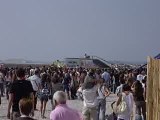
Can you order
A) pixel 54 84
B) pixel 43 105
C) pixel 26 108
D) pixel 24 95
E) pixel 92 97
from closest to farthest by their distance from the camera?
pixel 26 108, pixel 24 95, pixel 92 97, pixel 54 84, pixel 43 105

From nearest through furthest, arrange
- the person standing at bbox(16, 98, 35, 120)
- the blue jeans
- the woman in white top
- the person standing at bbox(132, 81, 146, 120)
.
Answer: the person standing at bbox(16, 98, 35, 120) → the woman in white top → the person standing at bbox(132, 81, 146, 120) → the blue jeans

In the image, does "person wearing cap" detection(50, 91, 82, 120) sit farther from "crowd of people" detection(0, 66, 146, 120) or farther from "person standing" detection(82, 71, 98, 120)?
"person standing" detection(82, 71, 98, 120)

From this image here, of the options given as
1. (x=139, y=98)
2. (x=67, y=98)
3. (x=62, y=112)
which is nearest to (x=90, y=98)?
(x=139, y=98)

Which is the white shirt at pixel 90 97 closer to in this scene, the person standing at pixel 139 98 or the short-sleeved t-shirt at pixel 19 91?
the person standing at pixel 139 98

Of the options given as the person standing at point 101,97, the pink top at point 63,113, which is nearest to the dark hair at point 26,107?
the pink top at point 63,113

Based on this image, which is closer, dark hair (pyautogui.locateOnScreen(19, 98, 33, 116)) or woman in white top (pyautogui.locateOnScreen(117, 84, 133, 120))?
dark hair (pyautogui.locateOnScreen(19, 98, 33, 116))

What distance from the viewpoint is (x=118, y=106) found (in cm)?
1255

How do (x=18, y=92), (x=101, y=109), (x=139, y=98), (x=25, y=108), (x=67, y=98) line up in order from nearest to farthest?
(x=25, y=108) < (x=18, y=92) < (x=67, y=98) < (x=139, y=98) < (x=101, y=109)

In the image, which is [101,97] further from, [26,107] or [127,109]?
[26,107]

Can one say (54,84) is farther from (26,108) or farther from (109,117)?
(26,108)

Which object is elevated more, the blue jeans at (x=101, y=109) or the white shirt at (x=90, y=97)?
the white shirt at (x=90, y=97)

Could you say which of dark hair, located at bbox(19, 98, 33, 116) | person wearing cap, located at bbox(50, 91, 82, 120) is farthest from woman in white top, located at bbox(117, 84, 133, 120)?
dark hair, located at bbox(19, 98, 33, 116)

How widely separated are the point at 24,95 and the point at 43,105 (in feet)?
27.5

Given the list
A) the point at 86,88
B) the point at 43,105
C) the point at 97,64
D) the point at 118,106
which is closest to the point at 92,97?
the point at 86,88
